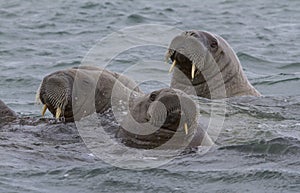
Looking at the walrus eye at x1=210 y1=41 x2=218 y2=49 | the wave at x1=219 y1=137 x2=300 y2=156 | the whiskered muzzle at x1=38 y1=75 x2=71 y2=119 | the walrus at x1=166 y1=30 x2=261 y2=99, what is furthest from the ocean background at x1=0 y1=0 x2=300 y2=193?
the walrus eye at x1=210 y1=41 x2=218 y2=49

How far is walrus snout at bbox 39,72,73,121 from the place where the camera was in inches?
343

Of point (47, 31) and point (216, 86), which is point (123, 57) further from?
point (216, 86)

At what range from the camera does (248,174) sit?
23.7 ft

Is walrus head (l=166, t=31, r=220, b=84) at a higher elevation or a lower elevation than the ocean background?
higher

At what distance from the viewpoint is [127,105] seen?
29.3 ft

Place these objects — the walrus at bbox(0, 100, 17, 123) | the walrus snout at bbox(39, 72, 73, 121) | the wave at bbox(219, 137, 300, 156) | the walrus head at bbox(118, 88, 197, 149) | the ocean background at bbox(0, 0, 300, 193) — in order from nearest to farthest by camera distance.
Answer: the ocean background at bbox(0, 0, 300, 193), the walrus head at bbox(118, 88, 197, 149), the wave at bbox(219, 137, 300, 156), the walrus snout at bbox(39, 72, 73, 121), the walrus at bbox(0, 100, 17, 123)

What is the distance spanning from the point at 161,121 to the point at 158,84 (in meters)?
6.13

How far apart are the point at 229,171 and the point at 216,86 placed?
398 cm

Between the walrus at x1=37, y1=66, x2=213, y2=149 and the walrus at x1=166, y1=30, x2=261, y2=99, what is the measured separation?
114cm

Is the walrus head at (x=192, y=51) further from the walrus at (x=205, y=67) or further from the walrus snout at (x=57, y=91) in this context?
the walrus snout at (x=57, y=91)

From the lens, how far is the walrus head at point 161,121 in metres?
7.66

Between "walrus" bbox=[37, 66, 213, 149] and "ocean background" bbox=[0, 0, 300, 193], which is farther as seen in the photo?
"walrus" bbox=[37, 66, 213, 149]

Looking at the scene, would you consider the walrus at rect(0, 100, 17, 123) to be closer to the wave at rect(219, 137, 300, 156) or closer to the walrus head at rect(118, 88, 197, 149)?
the walrus head at rect(118, 88, 197, 149)

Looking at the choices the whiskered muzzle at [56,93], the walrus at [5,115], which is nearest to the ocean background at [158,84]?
the walrus at [5,115]
